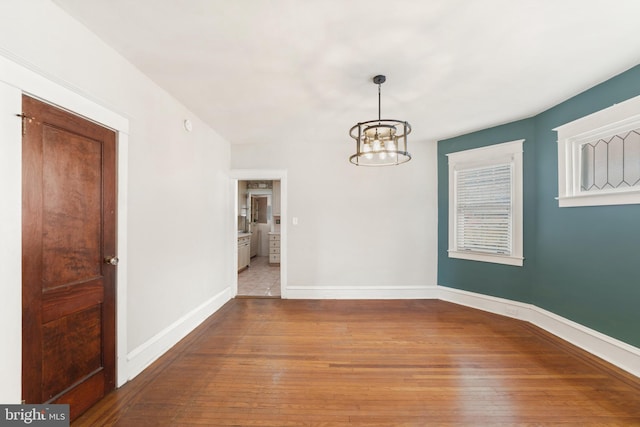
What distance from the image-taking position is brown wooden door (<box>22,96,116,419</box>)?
4.50ft

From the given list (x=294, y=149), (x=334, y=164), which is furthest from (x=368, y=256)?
(x=294, y=149)

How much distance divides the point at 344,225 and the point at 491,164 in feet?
7.30

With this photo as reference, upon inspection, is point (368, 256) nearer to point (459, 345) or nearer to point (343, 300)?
point (343, 300)

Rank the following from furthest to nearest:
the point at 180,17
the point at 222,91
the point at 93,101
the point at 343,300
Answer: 1. the point at 343,300
2. the point at 222,91
3. the point at 93,101
4. the point at 180,17

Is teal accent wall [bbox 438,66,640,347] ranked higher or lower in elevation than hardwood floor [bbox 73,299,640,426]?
higher

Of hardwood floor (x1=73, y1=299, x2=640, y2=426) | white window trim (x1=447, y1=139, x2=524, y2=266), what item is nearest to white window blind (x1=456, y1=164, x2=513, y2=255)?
white window trim (x1=447, y1=139, x2=524, y2=266)

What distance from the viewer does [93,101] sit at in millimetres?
1729

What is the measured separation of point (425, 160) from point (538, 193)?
1.50m

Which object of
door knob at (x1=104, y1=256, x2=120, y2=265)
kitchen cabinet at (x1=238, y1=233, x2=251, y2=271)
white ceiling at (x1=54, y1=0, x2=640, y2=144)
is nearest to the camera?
white ceiling at (x1=54, y1=0, x2=640, y2=144)

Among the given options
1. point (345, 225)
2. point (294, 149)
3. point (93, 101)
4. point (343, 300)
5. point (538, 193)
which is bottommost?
point (343, 300)

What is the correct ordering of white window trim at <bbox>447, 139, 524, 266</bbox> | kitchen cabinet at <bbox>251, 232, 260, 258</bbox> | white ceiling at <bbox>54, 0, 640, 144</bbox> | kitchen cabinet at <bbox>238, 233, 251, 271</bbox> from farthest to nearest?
kitchen cabinet at <bbox>251, 232, 260, 258</bbox> < kitchen cabinet at <bbox>238, 233, 251, 271</bbox> < white window trim at <bbox>447, 139, 524, 266</bbox> < white ceiling at <bbox>54, 0, 640, 144</bbox>

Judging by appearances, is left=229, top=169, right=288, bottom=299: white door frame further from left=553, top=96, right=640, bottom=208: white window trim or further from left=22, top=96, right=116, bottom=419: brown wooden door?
left=553, top=96, right=640, bottom=208: white window trim

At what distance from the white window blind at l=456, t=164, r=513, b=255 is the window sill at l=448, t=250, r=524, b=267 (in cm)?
6

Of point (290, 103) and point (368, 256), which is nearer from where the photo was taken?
point (290, 103)
